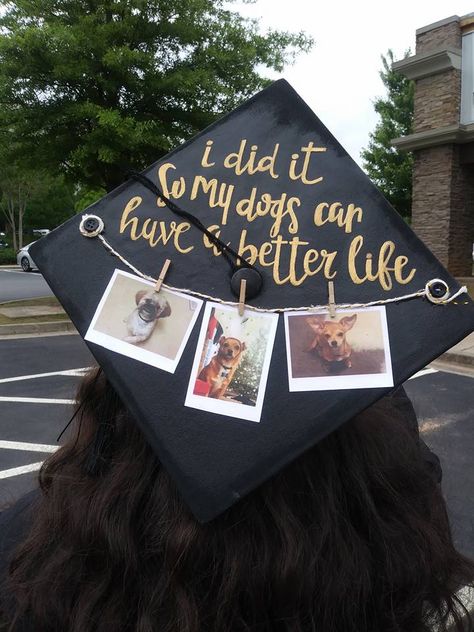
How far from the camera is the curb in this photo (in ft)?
29.4

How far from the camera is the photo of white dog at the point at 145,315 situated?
0.88m

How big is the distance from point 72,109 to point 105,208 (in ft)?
30.1

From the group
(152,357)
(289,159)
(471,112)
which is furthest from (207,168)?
(471,112)

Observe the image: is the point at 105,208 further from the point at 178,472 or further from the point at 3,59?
the point at 3,59

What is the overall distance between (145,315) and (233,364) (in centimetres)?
18

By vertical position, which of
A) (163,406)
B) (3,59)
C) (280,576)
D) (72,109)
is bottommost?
(280,576)

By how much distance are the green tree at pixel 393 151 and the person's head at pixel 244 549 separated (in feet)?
71.6

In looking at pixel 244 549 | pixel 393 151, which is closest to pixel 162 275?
pixel 244 549

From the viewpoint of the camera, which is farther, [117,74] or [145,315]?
[117,74]

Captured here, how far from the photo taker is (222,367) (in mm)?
840

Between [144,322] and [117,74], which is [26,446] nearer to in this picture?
[144,322]

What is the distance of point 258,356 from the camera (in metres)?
0.84

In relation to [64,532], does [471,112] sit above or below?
above

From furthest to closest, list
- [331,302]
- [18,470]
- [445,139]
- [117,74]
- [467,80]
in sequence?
[445,139]
[467,80]
[117,74]
[18,470]
[331,302]
